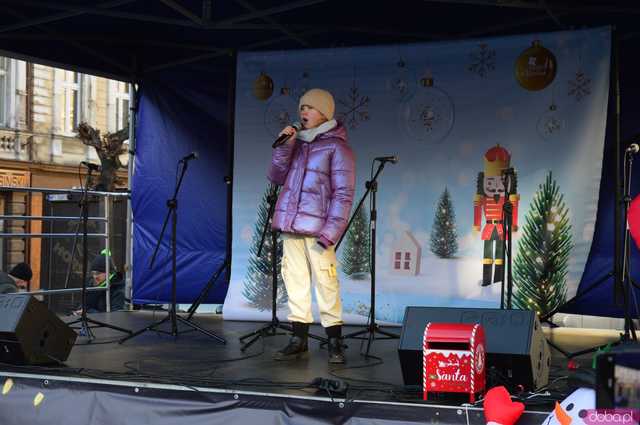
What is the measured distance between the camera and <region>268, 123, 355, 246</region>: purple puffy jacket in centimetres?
436

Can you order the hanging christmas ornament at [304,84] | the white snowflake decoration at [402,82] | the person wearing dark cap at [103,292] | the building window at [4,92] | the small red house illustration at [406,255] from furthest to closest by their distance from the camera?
the building window at [4,92] < the person wearing dark cap at [103,292] < the hanging christmas ornament at [304,84] < the white snowflake decoration at [402,82] < the small red house illustration at [406,255]

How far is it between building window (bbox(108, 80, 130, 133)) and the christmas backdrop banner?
622 inches

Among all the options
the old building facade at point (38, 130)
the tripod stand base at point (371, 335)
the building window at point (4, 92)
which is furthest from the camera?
the building window at point (4, 92)

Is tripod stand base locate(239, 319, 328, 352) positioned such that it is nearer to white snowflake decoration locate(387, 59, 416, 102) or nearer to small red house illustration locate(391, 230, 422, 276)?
small red house illustration locate(391, 230, 422, 276)

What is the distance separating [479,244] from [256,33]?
8.11ft

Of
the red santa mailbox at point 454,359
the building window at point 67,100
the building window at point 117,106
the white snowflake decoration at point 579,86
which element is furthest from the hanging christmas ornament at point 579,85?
the building window at point 117,106

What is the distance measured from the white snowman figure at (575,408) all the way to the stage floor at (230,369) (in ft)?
1.43

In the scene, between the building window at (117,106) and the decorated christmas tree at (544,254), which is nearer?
the decorated christmas tree at (544,254)

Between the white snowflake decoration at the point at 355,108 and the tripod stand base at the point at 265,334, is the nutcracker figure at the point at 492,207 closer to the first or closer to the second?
the white snowflake decoration at the point at 355,108

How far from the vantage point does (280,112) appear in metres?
6.59

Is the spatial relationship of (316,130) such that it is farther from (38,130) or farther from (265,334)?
(38,130)

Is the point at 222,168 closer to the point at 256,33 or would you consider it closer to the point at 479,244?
the point at 256,33

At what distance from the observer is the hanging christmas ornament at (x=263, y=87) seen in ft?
21.7

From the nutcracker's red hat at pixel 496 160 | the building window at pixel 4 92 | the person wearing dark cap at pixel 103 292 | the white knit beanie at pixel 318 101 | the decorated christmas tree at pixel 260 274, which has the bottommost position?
the person wearing dark cap at pixel 103 292
